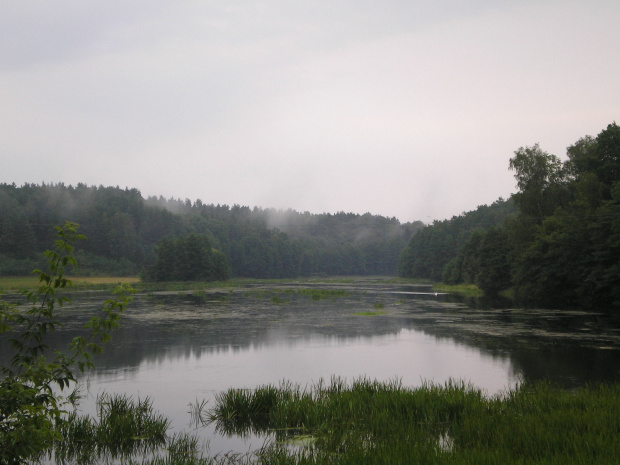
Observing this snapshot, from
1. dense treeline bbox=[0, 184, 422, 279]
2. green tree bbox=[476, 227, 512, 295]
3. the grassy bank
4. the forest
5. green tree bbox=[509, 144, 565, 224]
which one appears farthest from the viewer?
dense treeline bbox=[0, 184, 422, 279]

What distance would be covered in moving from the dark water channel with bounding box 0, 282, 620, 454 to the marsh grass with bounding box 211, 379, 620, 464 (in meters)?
1.20

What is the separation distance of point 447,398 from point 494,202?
153670mm

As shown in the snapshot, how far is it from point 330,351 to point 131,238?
119 metres

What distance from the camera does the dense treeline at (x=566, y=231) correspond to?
36719 millimetres

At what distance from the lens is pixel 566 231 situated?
40938 millimetres

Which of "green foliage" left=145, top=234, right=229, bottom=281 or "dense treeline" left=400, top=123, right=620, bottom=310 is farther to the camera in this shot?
"green foliage" left=145, top=234, right=229, bottom=281

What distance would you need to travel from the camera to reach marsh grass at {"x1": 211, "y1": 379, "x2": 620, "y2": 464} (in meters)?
7.68

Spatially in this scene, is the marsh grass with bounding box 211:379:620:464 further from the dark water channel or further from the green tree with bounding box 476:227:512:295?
the green tree with bounding box 476:227:512:295

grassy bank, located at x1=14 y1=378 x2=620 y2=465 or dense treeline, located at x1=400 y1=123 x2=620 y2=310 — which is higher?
dense treeline, located at x1=400 y1=123 x2=620 y2=310

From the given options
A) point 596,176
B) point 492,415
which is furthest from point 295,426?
point 596,176

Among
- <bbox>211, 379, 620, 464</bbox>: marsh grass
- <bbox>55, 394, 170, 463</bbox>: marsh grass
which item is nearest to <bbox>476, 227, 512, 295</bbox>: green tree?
<bbox>211, 379, 620, 464</bbox>: marsh grass

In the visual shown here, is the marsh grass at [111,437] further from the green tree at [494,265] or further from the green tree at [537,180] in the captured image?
the green tree at [494,265]

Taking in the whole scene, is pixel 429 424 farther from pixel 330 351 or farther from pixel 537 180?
pixel 537 180

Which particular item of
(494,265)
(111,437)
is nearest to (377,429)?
(111,437)
